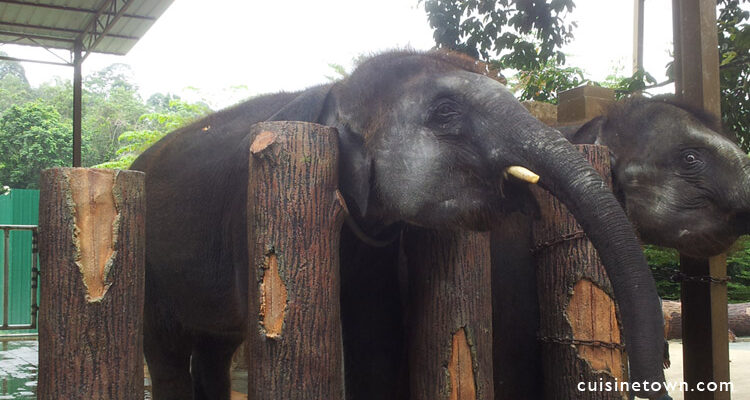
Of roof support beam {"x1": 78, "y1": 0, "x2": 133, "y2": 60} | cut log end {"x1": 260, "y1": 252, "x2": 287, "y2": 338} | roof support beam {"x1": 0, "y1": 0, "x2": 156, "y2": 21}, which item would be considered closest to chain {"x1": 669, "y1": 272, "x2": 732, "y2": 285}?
cut log end {"x1": 260, "y1": 252, "x2": 287, "y2": 338}

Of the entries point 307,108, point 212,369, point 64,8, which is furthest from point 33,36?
point 307,108

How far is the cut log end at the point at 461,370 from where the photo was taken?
2762 mm

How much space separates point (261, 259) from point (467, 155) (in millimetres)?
868

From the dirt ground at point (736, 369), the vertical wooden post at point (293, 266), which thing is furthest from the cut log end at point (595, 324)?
the dirt ground at point (736, 369)

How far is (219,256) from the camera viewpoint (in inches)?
149

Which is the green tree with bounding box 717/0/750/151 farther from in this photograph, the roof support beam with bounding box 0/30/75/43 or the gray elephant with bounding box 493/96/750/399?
the roof support beam with bounding box 0/30/75/43

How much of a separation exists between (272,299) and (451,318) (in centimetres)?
75

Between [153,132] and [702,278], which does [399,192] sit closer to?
[702,278]

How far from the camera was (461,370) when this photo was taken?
110 inches

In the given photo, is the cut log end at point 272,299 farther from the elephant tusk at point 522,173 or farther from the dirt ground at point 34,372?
the dirt ground at point 34,372

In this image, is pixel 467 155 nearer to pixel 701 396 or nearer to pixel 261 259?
pixel 261 259

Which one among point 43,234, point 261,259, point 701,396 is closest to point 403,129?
point 261,259

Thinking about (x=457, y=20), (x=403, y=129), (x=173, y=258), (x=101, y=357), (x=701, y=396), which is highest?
(x=457, y=20)

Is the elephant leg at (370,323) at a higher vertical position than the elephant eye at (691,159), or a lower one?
lower
